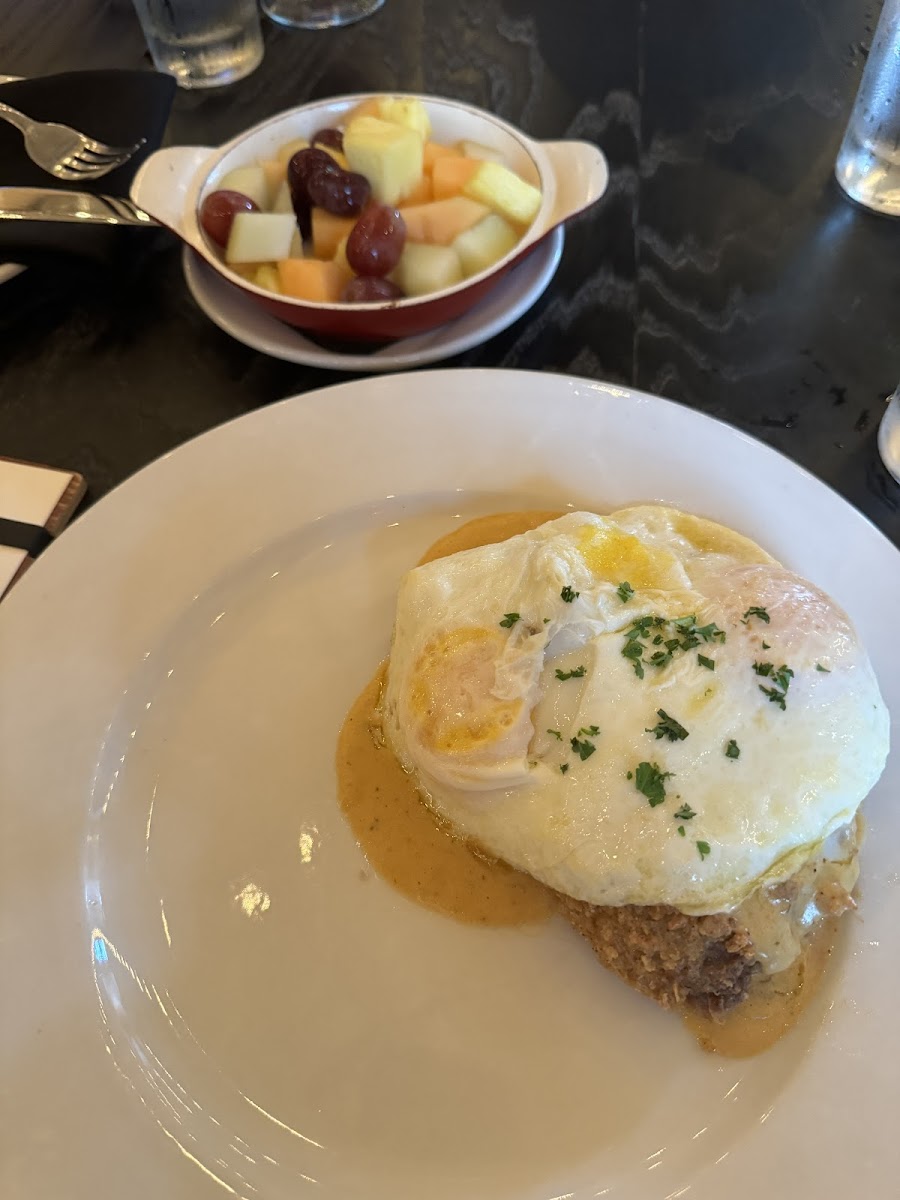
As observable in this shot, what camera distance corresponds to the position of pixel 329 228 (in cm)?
238

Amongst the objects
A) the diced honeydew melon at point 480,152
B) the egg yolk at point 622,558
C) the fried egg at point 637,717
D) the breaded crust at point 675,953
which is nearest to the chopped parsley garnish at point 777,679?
the fried egg at point 637,717

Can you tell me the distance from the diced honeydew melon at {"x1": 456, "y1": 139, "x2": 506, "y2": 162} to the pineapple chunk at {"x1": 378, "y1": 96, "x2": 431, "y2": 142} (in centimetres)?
13

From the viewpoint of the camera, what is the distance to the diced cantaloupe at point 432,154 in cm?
251

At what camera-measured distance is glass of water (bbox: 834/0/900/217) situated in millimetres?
2646

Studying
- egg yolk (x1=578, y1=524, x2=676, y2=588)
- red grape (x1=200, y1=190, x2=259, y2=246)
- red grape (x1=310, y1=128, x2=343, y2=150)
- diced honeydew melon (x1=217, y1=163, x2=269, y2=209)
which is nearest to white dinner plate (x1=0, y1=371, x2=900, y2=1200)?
egg yolk (x1=578, y1=524, x2=676, y2=588)

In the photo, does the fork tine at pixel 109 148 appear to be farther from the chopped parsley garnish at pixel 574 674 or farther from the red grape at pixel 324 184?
the chopped parsley garnish at pixel 574 674

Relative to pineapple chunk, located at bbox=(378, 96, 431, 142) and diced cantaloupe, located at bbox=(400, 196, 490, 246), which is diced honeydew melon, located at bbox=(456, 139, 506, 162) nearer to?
pineapple chunk, located at bbox=(378, 96, 431, 142)

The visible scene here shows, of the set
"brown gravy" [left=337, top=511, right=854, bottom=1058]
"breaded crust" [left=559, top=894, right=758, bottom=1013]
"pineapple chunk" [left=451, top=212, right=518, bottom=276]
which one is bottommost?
"brown gravy" [left=337, top=511, right=854, bottom=1058]

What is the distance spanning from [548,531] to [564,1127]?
123 cm

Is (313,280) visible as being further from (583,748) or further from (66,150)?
(583,748)

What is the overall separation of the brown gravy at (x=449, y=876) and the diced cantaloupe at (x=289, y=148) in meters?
1.62

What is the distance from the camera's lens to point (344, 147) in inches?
95.9

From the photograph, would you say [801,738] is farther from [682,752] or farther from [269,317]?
[269,317]

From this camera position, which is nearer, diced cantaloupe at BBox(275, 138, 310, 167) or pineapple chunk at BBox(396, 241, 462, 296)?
pineapple chunk at BBox(396, 241, 462, 296)
